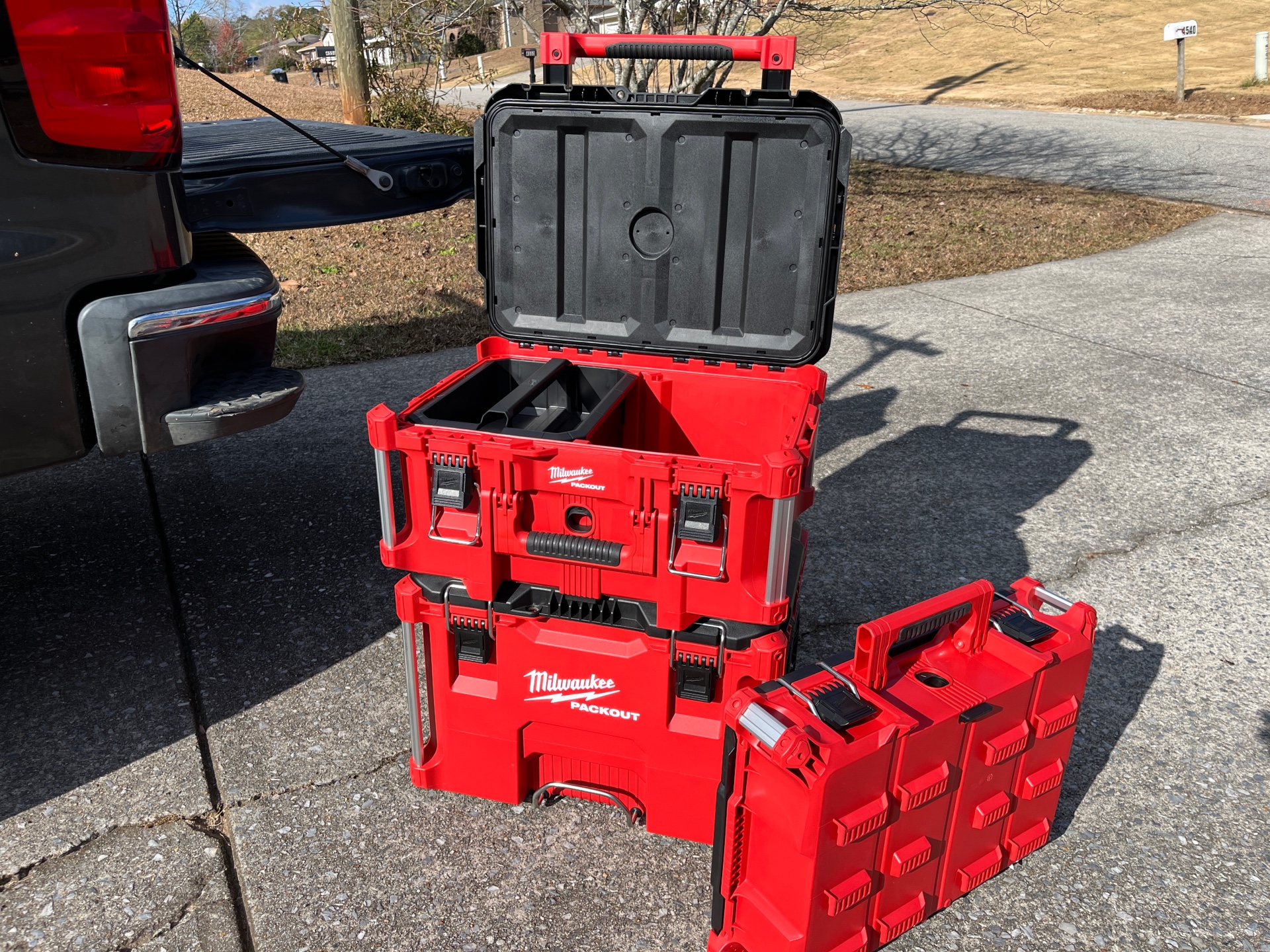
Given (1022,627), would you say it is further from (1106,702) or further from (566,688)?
(566,688)

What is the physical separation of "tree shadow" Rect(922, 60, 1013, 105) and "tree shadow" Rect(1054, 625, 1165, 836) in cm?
2420

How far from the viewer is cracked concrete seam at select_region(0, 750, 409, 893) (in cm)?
229

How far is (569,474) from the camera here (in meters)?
2.15

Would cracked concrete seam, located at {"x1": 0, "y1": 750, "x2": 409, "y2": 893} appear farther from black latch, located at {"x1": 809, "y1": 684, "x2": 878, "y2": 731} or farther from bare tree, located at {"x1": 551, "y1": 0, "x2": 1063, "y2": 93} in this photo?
bare tree, located at {"x1": 551, "y1": 0, "x2": 1063, "y2": 93}

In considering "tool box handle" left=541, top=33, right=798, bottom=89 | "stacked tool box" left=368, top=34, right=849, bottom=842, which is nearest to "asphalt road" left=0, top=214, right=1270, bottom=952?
"stacked tool box" left=368, top=34, right=849, bottom=842

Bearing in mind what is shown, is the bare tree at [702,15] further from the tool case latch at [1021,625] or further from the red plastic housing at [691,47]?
the tool case latch at [1021,625]

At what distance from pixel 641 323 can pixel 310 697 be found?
1.55m

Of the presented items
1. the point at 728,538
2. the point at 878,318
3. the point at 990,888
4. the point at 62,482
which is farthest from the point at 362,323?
the point at 990,888

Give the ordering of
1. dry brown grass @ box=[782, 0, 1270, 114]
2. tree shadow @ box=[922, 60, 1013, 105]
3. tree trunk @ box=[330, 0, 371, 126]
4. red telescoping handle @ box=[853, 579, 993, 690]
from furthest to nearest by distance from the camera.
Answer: tree shadow @ box=[922, 60, 1013, 105]
dry brown grass @ box=[782, 0, 1270, 114]
tree trunk @ box=[330, 0, 371, 126]
red telescoping handle @ box=[853, 579, 993, 690]

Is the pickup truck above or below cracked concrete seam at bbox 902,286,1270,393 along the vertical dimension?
above

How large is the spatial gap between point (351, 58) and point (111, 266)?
29.5ft

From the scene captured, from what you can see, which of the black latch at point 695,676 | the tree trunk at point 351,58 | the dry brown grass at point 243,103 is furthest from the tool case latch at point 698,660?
the dry brown grass at point 243,103

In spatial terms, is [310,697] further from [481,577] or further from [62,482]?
[62,482]

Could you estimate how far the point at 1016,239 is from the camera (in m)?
9.15
